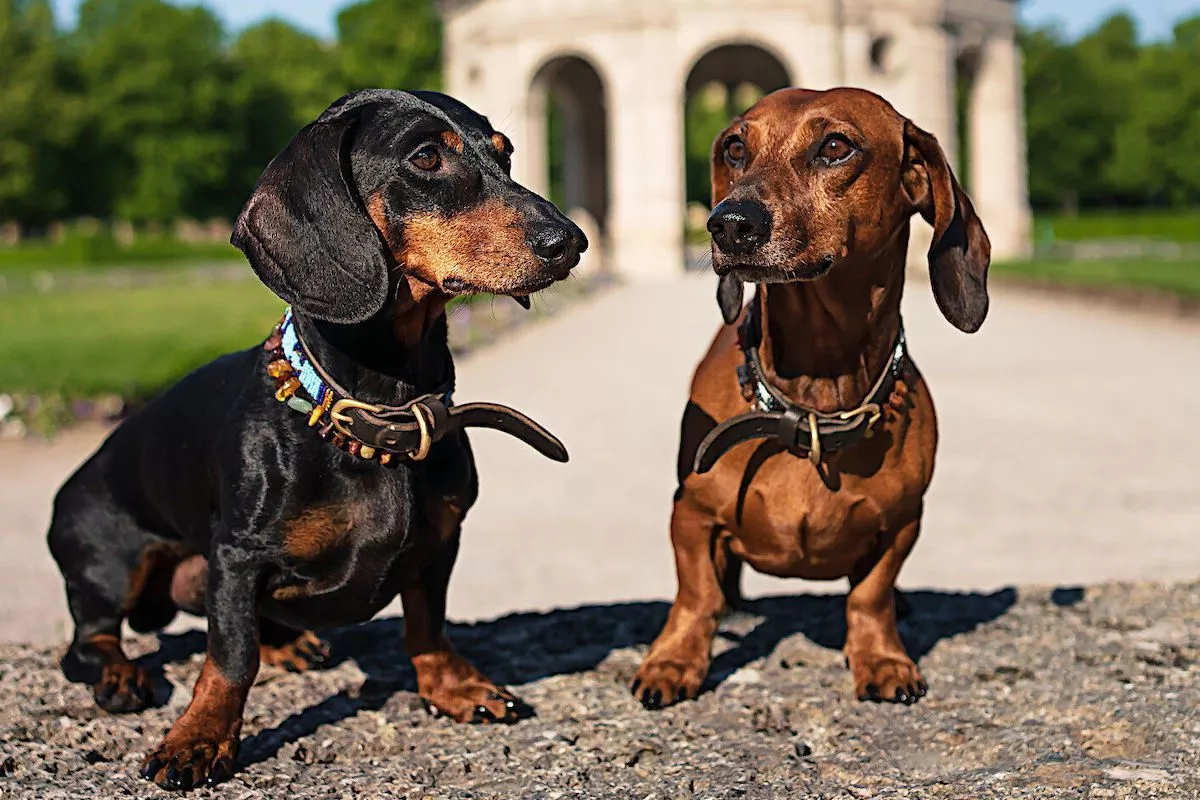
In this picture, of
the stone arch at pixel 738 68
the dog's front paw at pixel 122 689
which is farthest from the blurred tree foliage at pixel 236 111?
the dog's front paw at pixel 122 689

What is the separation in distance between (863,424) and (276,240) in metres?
1.44

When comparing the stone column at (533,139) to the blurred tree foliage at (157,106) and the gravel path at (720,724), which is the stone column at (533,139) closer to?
the blurred tree foliage at (157,106)

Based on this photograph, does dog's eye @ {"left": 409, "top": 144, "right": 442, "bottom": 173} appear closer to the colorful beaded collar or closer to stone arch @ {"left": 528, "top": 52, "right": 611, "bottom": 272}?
the colorful beaded collar

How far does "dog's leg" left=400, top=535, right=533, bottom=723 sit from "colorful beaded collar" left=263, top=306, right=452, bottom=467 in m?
0.41

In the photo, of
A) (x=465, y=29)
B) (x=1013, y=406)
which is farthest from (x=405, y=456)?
(x=465, y=29)

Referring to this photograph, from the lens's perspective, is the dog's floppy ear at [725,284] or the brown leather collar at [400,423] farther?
the dog's floppy ear at [725,284]

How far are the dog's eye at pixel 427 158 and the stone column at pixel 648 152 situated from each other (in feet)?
82.4

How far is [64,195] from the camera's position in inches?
1977

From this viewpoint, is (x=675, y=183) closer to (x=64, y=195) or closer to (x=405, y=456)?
(x=405, y=456)

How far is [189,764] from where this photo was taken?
291cm

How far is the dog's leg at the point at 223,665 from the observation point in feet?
9.70

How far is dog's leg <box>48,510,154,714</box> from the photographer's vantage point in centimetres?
352

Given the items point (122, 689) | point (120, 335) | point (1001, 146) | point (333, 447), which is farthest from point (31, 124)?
point (333, 447)

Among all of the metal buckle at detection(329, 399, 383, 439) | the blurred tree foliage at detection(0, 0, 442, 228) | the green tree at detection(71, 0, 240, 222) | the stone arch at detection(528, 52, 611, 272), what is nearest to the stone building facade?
the stone arch at detection(528, 52, 611, 272)
